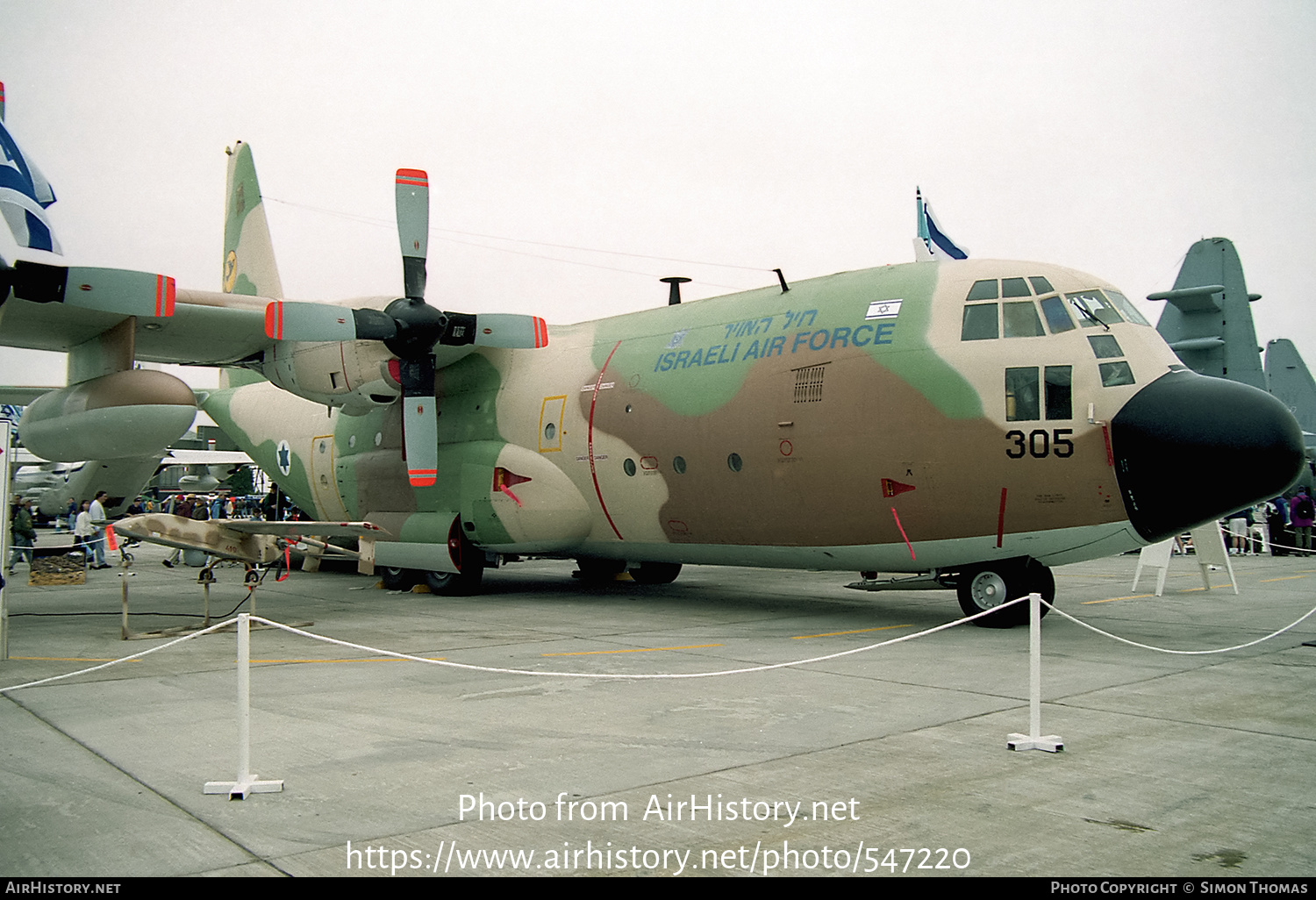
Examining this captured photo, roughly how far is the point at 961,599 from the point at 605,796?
7.33 meters

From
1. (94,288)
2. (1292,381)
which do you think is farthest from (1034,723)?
(1292,381)

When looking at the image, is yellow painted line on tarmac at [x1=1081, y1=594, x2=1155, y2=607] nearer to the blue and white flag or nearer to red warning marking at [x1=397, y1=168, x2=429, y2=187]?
the blue and white flag

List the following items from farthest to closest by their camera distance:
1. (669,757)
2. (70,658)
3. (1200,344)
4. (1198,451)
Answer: (1200,344) → (70,658) → (1198,451) → (669,757)

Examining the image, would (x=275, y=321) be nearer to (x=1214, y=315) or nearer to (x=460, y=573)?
(x=460, y=573)

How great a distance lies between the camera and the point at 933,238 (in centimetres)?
2423

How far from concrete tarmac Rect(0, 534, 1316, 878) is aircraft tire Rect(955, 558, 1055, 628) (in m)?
0.23

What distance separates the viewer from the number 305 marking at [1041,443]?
31.9ft

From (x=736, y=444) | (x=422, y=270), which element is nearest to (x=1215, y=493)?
(x=736, y=444)

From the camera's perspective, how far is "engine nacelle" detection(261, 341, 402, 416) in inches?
546

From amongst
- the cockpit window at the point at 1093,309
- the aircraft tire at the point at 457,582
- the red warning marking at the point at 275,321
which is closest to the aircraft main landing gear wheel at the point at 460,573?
the aircraft tire at the point at 457,582

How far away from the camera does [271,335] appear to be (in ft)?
40.1

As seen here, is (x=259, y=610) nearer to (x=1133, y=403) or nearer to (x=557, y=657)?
(x=557, y=657)

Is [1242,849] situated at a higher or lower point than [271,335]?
lower

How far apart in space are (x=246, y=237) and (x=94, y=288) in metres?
8.85
